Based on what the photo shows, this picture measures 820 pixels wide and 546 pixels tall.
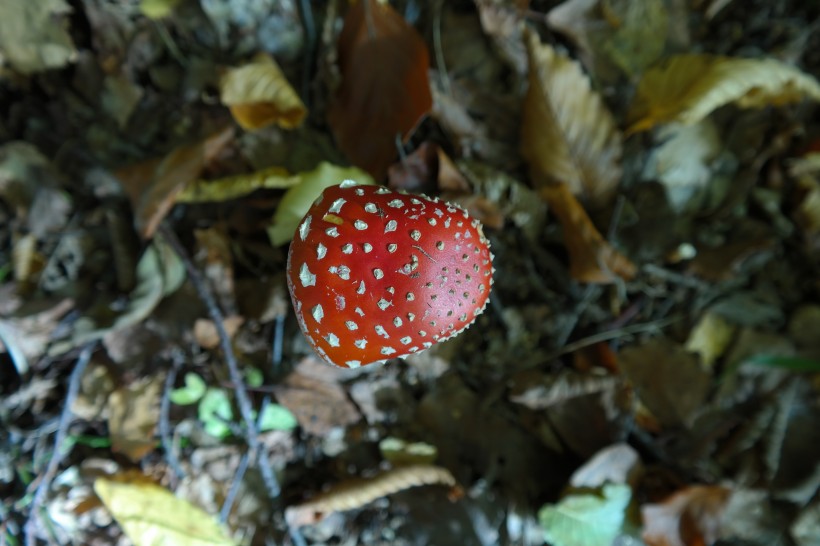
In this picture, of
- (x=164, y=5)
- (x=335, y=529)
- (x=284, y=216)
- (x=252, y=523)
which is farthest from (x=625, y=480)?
(x=164, y=5)

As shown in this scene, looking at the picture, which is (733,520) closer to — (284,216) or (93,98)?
(284,216)

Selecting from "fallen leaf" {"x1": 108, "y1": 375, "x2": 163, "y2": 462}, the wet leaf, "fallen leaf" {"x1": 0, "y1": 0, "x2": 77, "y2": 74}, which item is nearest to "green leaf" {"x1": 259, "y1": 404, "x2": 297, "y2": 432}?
"fallen leaf" {"x1": 108, "y1": 375, "x2": 163, "y2": 462}

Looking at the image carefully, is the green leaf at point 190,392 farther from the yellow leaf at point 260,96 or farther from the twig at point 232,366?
the yellow leaf at point 260,96

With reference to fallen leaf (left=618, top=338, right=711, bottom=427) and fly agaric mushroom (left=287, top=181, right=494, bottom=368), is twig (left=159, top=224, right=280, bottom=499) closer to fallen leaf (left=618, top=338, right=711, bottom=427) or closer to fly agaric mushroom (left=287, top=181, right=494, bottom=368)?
fly agaric mushroom (left=287, top=181, right=494, bottom=368)

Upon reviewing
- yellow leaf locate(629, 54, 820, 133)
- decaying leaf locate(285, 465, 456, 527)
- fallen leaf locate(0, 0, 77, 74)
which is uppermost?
fallen leaf locate(0, 0, 77, 74)

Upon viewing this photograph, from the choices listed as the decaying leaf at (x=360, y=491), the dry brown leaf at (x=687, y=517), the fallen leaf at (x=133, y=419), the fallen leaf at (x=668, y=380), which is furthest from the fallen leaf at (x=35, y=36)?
the dry brown leaf at (x=687, y=517)

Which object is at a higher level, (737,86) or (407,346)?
(737,86)

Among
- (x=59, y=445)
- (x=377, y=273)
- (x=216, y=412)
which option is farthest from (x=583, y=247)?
(x=59, y=445)

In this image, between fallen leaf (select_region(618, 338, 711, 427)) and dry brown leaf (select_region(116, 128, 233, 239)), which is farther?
fallen leaf (select_region(618, 338, 711, 427))
